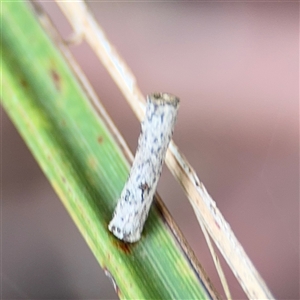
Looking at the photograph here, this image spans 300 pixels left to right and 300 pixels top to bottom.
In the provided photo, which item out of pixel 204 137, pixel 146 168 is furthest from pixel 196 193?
pixel 204 137

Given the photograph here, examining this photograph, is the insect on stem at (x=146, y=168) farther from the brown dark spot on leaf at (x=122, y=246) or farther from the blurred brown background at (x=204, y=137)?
the blurred brown background at (x=204, y=137)

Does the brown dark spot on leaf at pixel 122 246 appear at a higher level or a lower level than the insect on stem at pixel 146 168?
lower

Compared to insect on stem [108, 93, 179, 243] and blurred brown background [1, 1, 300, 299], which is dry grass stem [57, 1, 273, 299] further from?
blurred brown background [1, 1, 300, 299]

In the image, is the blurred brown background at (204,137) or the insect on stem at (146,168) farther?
the blurred brown background at (204,137)

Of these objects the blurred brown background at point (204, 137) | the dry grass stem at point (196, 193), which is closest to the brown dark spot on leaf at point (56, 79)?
the dry grass stem at point (196, 193)

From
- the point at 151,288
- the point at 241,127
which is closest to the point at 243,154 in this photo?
the point at 241,127

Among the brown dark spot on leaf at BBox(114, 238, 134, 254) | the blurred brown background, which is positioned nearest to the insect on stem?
the brown dark spot on leaf at BBox(114, 238, 134, 254)
